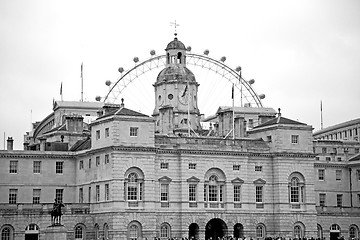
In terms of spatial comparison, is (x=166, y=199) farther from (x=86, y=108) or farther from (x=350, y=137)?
(x=350, y=137)

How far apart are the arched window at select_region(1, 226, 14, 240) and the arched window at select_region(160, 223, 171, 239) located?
1528cm

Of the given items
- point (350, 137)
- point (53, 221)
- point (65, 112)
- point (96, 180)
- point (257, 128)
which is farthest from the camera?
point (350, 137)

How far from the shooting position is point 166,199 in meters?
94.9

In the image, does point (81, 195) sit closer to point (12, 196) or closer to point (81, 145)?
point (81, 145)

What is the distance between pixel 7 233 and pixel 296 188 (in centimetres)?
3214

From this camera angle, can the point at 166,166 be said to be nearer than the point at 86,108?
Yes

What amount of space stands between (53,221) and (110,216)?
6232 mm

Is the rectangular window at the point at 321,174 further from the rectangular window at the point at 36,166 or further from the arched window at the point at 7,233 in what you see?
the arched window at the point at 7,233

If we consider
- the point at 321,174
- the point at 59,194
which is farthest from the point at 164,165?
the point at 321,174

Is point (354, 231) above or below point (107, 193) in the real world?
below

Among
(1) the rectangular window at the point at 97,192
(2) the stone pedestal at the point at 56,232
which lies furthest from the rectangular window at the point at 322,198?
(2) the stone pedestal at the point at 56,232

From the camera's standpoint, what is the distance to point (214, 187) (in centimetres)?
9781

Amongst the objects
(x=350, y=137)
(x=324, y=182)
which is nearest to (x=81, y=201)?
(x=324, y=182)

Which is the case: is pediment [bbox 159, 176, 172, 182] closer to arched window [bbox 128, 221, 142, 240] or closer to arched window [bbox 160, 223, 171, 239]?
arched window [bbox 160, 223, 171, 239]
